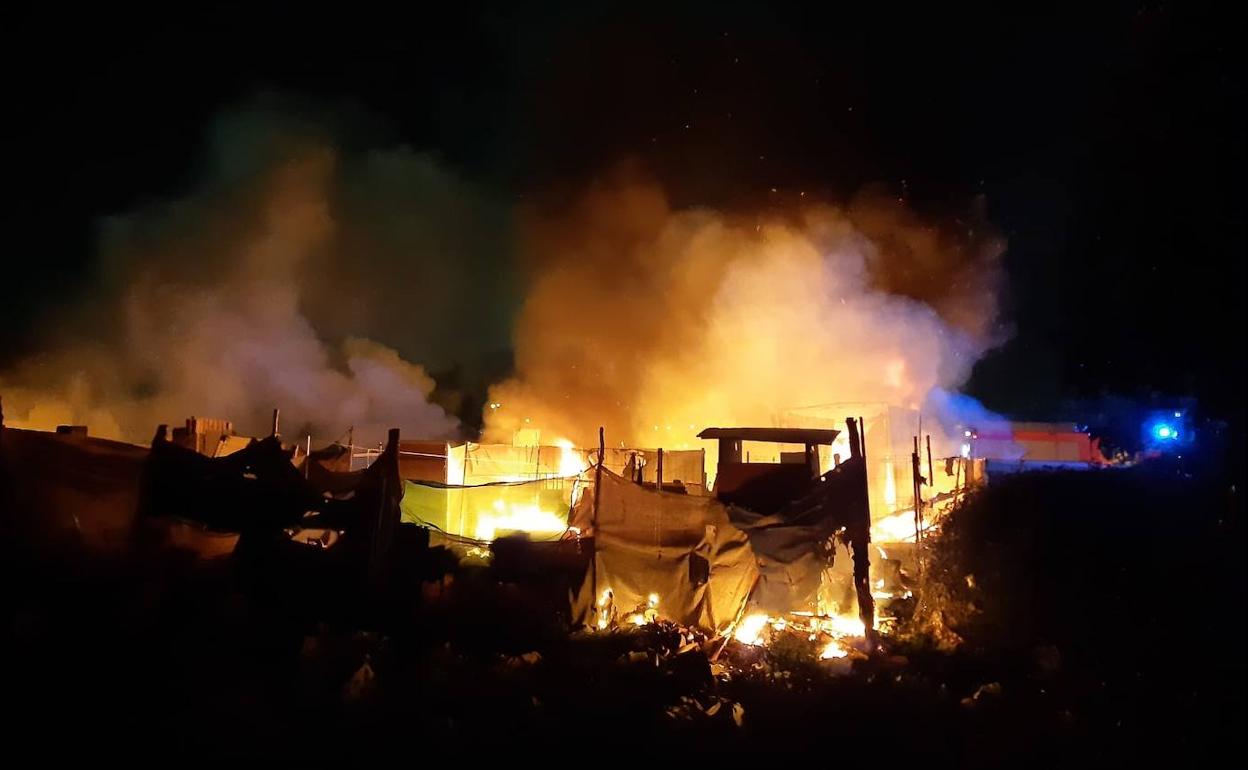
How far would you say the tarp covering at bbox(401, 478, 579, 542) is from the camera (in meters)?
17.9

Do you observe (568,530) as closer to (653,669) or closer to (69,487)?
(653,669)

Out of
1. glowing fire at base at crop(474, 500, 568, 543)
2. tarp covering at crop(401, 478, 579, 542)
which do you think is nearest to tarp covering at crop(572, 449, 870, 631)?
tarp covering at crop(401, 478, 579, 542)

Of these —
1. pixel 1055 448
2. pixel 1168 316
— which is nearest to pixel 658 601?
pixel 1168 316

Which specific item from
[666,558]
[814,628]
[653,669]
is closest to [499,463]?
[666,558]

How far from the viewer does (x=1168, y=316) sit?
834cm

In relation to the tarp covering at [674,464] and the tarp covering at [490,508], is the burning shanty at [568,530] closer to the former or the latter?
the tarp covering at [490,508]

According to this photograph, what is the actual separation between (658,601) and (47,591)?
7.68m

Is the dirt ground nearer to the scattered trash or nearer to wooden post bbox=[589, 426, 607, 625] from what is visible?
the scattered trash

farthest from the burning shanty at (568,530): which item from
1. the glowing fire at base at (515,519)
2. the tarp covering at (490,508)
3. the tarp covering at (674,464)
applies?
the tarp covering at (674,464)

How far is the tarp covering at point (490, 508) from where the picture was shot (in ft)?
58.8

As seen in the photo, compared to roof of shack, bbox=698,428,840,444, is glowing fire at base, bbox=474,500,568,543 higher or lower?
lower

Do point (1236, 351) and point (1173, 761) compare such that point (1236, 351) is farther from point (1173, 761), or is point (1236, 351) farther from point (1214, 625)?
point (1173, 761)

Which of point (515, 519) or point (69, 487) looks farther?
point (515, 519)

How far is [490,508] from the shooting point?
1880 cm
